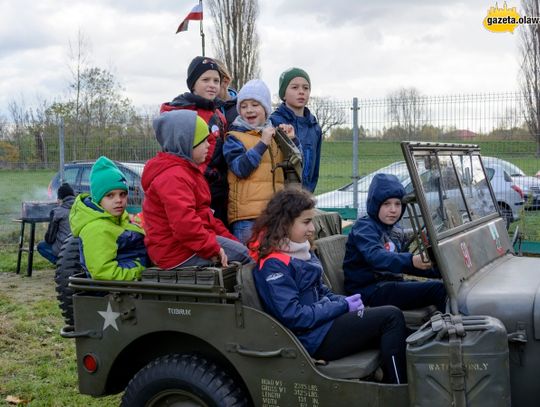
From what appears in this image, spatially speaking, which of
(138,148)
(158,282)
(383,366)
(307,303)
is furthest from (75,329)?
(138,148)

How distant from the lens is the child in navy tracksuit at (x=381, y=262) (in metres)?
3.77

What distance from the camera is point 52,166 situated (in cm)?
1206

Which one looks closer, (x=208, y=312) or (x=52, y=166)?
(x=208, y=312)

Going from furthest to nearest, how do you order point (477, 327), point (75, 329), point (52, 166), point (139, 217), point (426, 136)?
point (52, 166)
point (426, 136)
point (139, 217)
point (75, 329)
point (477, 327)

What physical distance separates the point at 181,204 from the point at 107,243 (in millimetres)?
540

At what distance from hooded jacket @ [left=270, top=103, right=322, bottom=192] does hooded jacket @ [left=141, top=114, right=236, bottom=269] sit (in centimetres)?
114

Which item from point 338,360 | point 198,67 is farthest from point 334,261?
point 198,67

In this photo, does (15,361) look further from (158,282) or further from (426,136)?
(426,136)

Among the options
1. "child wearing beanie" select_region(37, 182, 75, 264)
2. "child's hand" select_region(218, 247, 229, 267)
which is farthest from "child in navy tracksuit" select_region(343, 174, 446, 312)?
"child wearing beanie" select_region(37, 182, 75, 264)

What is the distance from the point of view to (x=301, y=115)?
4801 millimetres

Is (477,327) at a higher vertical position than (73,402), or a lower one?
higher

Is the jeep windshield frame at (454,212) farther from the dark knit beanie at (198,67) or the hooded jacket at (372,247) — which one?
the dark knit beanie at (198,67)

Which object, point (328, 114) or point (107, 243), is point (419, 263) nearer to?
point (107, 243)

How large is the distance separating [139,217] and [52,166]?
8.43 m
